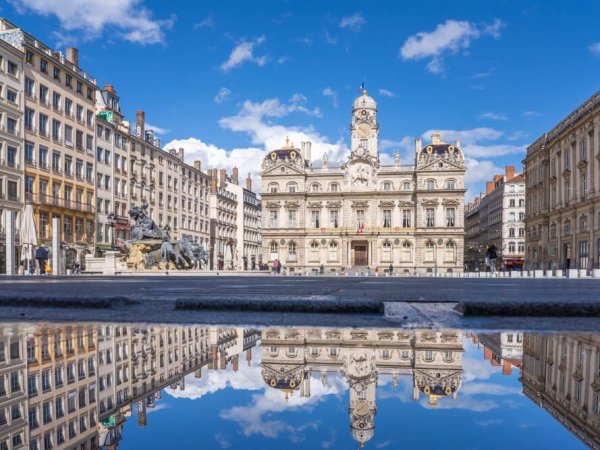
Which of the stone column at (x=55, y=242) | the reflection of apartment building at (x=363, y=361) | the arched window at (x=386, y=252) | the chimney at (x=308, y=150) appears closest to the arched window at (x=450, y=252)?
the arched window at (x=386, y=252)

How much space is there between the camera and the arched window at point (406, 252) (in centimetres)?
6519

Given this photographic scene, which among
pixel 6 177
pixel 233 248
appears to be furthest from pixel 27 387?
pixel 233 248

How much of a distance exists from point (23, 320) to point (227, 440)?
3489mm

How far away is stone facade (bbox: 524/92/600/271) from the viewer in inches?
1674

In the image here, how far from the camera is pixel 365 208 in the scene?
67.4m

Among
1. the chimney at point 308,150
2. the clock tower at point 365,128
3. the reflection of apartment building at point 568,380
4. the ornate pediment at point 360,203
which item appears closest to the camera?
the reflection of apartment building at point 568,380

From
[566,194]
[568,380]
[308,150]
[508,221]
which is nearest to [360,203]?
[308,150]

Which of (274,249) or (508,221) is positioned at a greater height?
(508,221)

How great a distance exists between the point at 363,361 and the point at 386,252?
6438cm

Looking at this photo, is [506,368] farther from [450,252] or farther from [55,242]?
[450,252]

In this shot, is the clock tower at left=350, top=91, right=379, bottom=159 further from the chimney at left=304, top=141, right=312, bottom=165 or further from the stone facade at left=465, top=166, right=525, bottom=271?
the stone facade at left=465, top=166, right=525, bottom=271

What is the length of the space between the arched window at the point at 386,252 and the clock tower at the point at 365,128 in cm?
1084

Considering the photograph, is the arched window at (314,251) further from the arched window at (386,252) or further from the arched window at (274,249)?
the arched window at (386,252)

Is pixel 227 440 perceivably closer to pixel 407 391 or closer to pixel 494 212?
pixel 407 391
